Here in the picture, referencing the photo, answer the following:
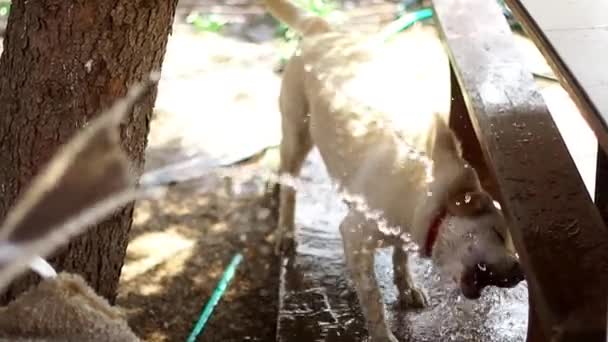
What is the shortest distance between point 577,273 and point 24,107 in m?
1.16

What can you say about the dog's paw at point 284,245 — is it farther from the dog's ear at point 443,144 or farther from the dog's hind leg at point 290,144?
the dog's ear at point 443,144

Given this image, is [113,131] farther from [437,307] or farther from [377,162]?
[437,307]

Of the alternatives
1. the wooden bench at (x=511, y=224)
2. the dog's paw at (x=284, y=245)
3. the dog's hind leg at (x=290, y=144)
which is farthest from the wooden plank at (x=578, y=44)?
the dog's paw at (x=284, y=245)

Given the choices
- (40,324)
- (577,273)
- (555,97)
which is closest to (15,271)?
(40,324)

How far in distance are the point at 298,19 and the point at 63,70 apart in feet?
4.14

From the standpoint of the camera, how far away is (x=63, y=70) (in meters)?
1.89

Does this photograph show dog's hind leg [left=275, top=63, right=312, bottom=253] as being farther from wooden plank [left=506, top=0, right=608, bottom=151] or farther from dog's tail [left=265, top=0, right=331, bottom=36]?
wooden plank [left=506, top=0, right=608, bottom=151]

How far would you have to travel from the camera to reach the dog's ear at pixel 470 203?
2.29 m

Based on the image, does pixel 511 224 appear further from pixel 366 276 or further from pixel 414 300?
pixel 414 300

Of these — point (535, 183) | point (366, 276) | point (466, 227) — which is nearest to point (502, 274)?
point (466, 227)

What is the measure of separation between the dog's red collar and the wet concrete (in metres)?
0.41

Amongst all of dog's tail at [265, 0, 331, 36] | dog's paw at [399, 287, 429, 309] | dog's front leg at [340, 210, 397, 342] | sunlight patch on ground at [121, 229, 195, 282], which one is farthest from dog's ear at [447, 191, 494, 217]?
sunlight patch on ground at [121, 229, 195, 282]

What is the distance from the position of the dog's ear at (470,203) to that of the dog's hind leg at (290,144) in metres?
0.80

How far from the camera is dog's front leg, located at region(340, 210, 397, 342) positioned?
2633 mm
